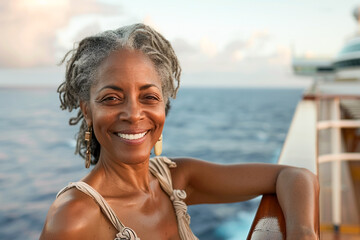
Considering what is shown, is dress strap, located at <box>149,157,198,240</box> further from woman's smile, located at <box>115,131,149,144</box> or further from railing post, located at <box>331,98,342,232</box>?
railing post, located at <box>331,98,342,232</box>

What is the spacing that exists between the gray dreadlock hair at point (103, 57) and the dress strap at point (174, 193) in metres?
0.24

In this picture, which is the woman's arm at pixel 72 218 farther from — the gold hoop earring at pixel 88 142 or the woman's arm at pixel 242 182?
the woman's arm at pixel 242 182

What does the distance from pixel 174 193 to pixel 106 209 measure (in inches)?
14.8

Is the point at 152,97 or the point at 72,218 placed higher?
the point at 152,97

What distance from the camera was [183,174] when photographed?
61.4 inches

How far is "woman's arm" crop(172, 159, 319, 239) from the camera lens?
1.29m

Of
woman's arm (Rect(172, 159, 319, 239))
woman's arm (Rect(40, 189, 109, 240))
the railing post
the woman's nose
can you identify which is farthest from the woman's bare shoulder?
the railing post

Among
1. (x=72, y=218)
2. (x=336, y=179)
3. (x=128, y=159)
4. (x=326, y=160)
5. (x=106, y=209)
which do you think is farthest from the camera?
(x=336, y=179)

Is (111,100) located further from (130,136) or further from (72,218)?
(72,218)

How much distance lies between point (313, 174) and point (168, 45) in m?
0.69

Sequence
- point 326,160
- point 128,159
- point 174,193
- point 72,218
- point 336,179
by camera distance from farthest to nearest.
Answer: point 336,179
point 326,160
point 174,193
point 128,159
point 72,218

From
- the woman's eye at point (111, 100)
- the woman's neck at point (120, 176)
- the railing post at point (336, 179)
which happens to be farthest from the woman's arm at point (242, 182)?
the railing post at point (336, 179)

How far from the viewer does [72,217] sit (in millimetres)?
991

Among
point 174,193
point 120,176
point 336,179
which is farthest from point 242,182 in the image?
point 336,179
